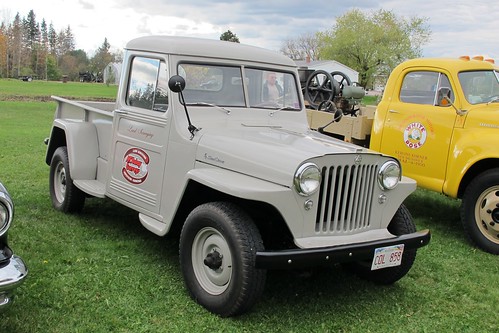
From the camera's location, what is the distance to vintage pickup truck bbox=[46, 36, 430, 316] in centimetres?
346

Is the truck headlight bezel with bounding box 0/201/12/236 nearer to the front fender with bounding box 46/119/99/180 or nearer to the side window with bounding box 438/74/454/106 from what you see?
the front fender with bounding box 46/119/99/180

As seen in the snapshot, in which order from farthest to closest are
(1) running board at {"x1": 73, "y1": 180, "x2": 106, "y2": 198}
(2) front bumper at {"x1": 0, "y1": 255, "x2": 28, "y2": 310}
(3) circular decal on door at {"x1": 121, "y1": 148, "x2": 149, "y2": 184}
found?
(1) running board at {"x1": 73, "y1": 180, "x2": 106, "y2": 198} → (3) circular decal on door at {"x1": 121, "y1": 148, "x2": 149, "y2": 184} → (2) front bumper at {"x1": 0, "y1": 255, "x2": 28, "y2": 310}

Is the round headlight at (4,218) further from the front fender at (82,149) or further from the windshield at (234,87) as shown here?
the front fender at (82,149)

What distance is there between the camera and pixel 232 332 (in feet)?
11.3

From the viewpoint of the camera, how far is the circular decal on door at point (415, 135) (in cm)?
612

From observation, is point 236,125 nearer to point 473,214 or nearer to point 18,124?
point 473,214

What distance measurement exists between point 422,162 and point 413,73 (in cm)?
122

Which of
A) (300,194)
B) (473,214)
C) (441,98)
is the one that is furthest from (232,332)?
(441,98)

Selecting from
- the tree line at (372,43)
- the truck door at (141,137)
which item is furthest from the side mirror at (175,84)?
the tree line at (372,43)

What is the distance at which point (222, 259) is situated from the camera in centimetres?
365

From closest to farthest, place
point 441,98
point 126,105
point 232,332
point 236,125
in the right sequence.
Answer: point 232,332, point 236,125, point 126,105, point 441,98

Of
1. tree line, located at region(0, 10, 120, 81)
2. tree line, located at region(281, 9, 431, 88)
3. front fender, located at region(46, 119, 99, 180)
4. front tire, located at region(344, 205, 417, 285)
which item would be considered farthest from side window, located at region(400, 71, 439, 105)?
tree line, located at region(0, 10, 120, 81)

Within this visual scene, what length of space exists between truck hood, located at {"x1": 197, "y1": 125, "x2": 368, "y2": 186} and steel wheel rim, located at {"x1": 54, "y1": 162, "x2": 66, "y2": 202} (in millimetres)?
2652

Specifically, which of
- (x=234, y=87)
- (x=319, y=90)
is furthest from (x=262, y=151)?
(x=319, y=90)
